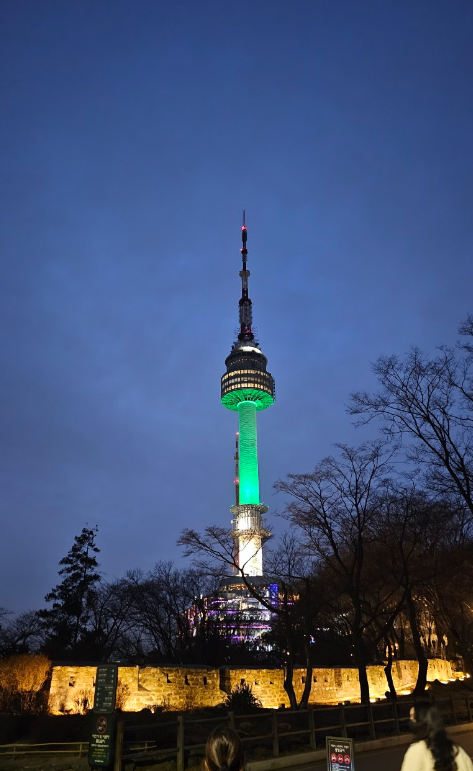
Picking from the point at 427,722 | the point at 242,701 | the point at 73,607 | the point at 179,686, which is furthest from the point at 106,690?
the point at 73,607

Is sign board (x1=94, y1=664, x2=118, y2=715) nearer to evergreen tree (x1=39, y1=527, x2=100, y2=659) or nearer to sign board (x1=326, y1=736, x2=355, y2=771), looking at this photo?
sign board (x1=326, y1=736, x2=355, y2=771)

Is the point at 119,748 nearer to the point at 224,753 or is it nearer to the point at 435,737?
the point at 435,737

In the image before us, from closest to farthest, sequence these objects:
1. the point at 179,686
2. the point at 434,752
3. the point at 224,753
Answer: the point at 224,753
the point at 434,752
the point at 179,686

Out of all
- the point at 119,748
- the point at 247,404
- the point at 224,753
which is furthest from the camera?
the point at 247,404

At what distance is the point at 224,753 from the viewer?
4164 mm

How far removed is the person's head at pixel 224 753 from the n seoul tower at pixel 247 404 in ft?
336

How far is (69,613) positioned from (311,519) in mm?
32757

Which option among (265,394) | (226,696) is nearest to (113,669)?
(226,696)

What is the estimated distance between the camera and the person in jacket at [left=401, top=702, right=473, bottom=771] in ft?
15.7

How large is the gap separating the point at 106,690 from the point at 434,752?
8.76 m

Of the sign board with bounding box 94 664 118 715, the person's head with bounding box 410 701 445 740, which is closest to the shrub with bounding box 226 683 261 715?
the sign board with bounding box 94 664 118 715

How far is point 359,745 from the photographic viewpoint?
48.9 ft

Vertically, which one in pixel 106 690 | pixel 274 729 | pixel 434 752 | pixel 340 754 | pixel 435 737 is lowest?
pixel 274 729

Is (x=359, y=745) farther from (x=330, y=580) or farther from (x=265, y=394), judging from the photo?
(x=265, y=394)
